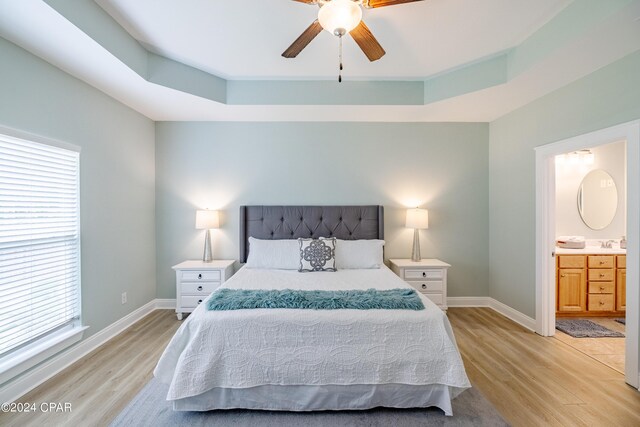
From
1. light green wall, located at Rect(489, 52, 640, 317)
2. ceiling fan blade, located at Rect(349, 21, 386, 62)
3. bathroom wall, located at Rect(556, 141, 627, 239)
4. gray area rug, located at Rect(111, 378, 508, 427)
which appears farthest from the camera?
bathroom wall, located at Rect(556, 141, 627, 239)

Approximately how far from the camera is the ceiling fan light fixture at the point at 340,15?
60.8 inches

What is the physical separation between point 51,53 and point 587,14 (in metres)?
3.89

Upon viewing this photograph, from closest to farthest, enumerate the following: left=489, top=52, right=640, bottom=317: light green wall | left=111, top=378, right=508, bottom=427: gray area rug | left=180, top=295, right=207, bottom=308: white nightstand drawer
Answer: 1. left=111, top=378, right=508, bottom=427: gray area rug
2. left=489, top=52, right=640, bottom=317: light green wall
3. left=180, top=295, right=207, bottom=308: white nightstand drawer

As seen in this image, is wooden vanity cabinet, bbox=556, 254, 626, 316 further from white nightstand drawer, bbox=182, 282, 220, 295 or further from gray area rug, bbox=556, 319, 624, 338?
white nightstand drawer, bbox=182, 282, 220, 295

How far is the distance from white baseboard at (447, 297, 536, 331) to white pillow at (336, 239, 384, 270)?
4.54 feet

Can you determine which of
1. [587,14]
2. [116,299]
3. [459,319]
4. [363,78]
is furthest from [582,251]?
[116,299]

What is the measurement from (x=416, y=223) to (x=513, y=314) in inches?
61.8

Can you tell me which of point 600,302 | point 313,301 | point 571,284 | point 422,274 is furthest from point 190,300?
point 600,302

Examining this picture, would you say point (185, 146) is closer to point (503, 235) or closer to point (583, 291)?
point (503, 235)

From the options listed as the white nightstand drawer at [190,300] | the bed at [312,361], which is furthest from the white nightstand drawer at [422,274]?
the white nightstand drawer at [190,300]

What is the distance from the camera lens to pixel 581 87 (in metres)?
2.46

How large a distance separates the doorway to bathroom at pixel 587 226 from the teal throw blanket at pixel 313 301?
1677mm

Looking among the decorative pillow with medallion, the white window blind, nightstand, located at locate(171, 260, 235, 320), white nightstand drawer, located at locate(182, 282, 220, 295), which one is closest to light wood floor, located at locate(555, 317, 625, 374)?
the decorative pillow with medallion

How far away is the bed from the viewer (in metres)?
1.72
